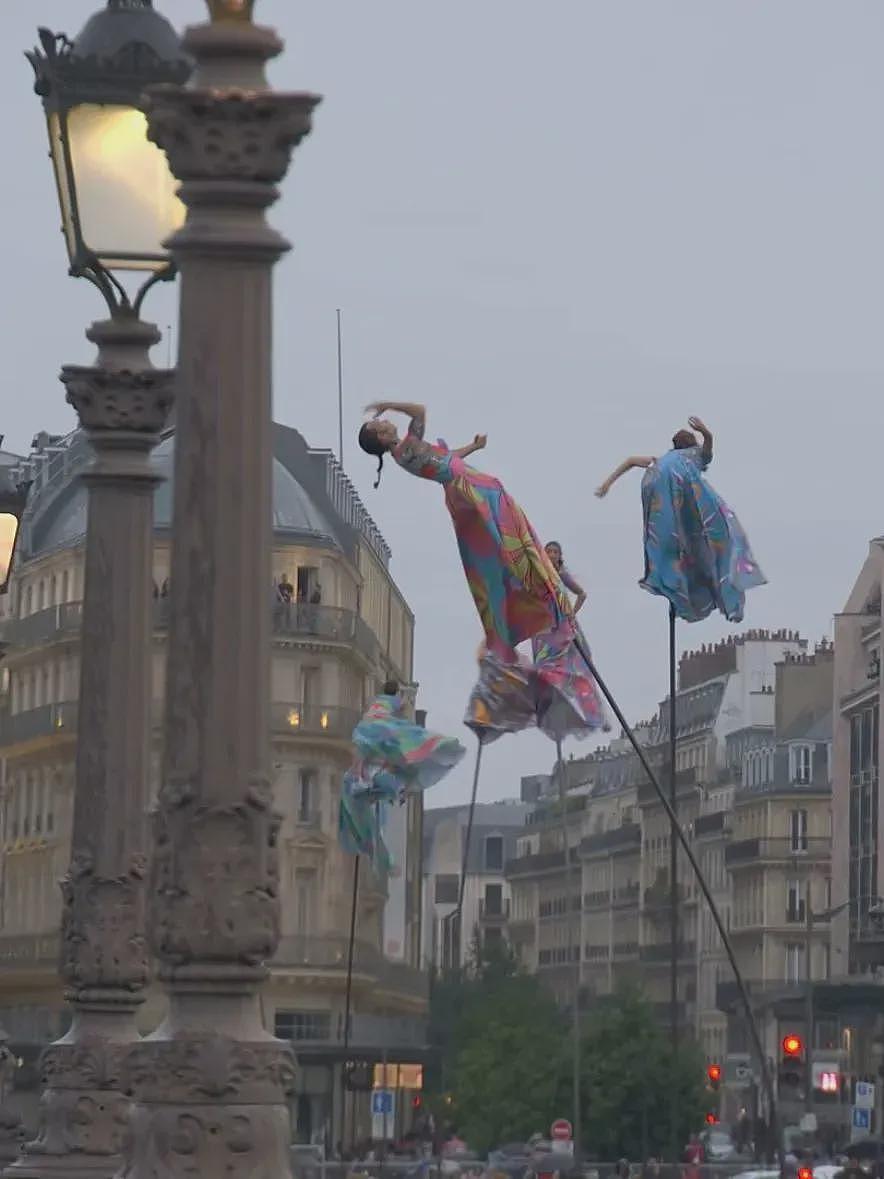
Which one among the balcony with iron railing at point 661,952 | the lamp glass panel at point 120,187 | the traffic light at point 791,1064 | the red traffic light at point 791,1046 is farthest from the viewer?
the balcony with iron railing at point 661,952

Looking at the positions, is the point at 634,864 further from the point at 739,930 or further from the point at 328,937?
the point at 328,937

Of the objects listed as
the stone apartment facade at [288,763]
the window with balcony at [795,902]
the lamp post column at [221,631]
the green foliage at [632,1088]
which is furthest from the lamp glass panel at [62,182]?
the window with balcony at [795,902]

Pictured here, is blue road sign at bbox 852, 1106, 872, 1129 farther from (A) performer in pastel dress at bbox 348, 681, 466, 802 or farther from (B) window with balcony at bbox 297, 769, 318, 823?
(A) performer in pastel dress at bbox 348, 681, 466, 802

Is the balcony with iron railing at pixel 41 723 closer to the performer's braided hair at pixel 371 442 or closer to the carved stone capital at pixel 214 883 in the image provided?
the performer's braided hair at pixel 371 442

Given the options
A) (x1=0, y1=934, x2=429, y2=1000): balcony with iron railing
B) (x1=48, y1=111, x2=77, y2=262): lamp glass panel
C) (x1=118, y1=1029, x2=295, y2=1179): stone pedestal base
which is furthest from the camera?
(x1=0, y1=934, x2=429, y2=1000): balcony with iron railing

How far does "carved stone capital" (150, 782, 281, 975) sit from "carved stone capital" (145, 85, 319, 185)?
1.56 metres

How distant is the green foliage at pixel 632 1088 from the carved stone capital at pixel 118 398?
84903 millimetres

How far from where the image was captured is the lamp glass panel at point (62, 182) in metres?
14.1

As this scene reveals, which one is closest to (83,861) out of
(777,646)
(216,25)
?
(216,25)

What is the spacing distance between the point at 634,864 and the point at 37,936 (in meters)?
95.2

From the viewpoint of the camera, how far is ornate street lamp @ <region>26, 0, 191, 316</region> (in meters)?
14.0

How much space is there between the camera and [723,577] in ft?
79.6

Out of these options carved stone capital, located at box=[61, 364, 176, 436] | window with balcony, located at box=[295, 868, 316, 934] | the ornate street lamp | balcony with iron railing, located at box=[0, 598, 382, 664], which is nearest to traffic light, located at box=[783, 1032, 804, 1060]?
carved stone capital, located at box=[61, 364, 176, 436]

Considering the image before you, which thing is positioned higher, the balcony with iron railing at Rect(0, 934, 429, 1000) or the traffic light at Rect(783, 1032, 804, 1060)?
the balcony with iron railing at Rect(0, 934, 429, 1000)
